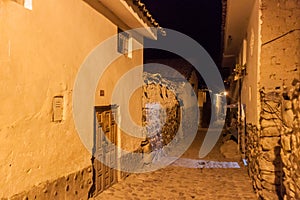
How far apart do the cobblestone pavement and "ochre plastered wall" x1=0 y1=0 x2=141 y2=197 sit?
1832 mm

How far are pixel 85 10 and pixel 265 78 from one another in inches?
159

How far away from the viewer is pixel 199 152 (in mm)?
12555

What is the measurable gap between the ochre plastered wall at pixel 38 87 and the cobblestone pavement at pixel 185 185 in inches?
72.1

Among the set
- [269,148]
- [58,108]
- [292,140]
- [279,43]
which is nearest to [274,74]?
[279,43]

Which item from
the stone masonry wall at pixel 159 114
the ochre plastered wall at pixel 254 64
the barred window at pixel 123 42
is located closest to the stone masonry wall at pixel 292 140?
the ochre plastered wall at pixel 254 64

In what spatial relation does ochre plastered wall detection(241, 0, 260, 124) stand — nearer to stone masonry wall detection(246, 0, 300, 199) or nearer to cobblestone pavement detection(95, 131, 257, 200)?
stone masonry wall detection(246, 0, 300, 199)

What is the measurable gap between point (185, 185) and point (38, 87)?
15.7ft

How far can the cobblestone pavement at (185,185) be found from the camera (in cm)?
646

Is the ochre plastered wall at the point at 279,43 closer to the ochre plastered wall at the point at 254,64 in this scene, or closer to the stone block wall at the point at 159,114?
the ochre plastered wall at the point at 254,64

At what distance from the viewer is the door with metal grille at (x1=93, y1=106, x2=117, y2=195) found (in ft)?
20.2

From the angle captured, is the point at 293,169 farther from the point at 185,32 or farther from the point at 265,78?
the point at 185,32

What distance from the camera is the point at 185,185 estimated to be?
736 cm

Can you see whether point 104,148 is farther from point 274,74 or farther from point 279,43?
point 279,43

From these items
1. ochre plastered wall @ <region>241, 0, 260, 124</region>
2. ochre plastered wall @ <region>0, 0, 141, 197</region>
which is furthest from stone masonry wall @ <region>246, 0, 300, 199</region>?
ochre plastered wall @ <region>0, 0, 141, 197</region>
